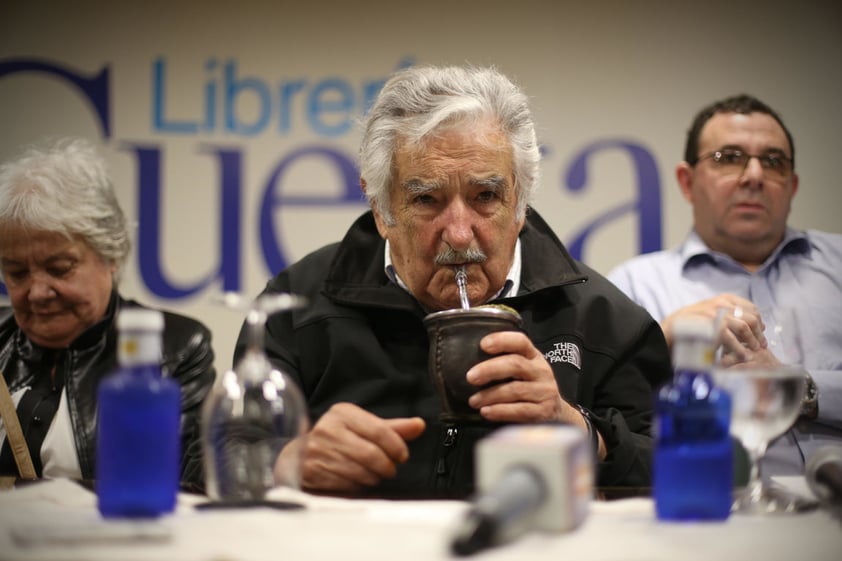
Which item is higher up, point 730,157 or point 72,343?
point 730,157

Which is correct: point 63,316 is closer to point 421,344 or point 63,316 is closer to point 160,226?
point 160,226

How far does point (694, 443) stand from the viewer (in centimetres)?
114

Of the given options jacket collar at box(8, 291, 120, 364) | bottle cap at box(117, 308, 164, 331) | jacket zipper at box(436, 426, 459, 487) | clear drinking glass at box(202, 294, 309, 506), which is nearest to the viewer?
Answer: bottle cap at box(117, 308, 164, 331)

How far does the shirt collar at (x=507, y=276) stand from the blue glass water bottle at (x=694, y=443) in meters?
1.01

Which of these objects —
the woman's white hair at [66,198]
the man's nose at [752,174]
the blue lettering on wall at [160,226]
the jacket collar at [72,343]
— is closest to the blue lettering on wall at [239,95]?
the blue lettering on wall at [160,226]

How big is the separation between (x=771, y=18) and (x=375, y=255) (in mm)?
2348

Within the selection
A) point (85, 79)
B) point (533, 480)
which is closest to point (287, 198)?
point (85, 79)

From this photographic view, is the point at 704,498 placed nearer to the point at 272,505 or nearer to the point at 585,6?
the point at 272,505

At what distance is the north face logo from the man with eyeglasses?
1.00 metres

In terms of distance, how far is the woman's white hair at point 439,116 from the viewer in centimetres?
207

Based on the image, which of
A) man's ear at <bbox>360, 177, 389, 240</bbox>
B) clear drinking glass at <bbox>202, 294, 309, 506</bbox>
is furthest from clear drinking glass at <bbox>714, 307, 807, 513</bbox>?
man's ear at <bbox>360, 177, 389, 240</bbox>

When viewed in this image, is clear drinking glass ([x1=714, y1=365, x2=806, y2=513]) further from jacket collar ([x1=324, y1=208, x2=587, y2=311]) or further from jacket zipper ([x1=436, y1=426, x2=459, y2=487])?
jacket collar ([x1=324, y1=208, x2=587, y2=311])

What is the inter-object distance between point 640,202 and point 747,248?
23.0 inches

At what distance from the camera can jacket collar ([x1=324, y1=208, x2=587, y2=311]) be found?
2.14m
